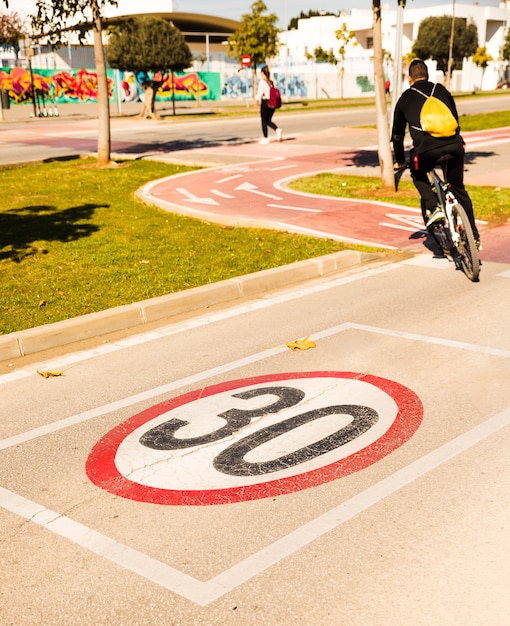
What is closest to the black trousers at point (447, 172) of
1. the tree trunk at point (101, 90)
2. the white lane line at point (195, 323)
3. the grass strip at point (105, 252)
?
the white lane line at point (195, 323)

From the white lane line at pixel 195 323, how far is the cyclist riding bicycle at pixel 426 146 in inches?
39.7

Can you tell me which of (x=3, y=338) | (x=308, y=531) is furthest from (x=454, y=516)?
(x=3, y=338)

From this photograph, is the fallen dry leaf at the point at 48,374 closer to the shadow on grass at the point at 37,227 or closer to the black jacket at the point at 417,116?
the shadow on grass at the point at 37,227

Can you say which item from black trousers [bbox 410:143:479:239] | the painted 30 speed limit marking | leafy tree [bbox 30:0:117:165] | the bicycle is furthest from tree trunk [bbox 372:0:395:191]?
the painted 30 speed limit marking

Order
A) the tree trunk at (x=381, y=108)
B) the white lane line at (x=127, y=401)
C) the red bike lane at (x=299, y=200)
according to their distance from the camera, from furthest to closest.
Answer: the tree trunk at (x=381, y=108) < the red bike lane at (x=299, y=200) < the white lane line at (x=127, y=401)

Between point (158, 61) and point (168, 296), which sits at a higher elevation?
point (158, 61)

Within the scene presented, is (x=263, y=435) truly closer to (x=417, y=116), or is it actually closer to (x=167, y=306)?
(x=167, y=306)

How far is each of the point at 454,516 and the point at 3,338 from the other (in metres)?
4.04

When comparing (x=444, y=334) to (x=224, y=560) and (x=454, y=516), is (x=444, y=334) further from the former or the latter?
(x=224, y=560)

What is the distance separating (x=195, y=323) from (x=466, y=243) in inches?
116

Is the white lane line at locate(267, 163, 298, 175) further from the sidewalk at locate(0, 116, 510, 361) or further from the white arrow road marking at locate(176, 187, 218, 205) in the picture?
the white arrow road marking at locate(176, 187, 218, 205)

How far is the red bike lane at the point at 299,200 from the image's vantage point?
34.9ft

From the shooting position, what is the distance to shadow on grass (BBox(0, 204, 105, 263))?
1002 cm

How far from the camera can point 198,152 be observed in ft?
71.8
